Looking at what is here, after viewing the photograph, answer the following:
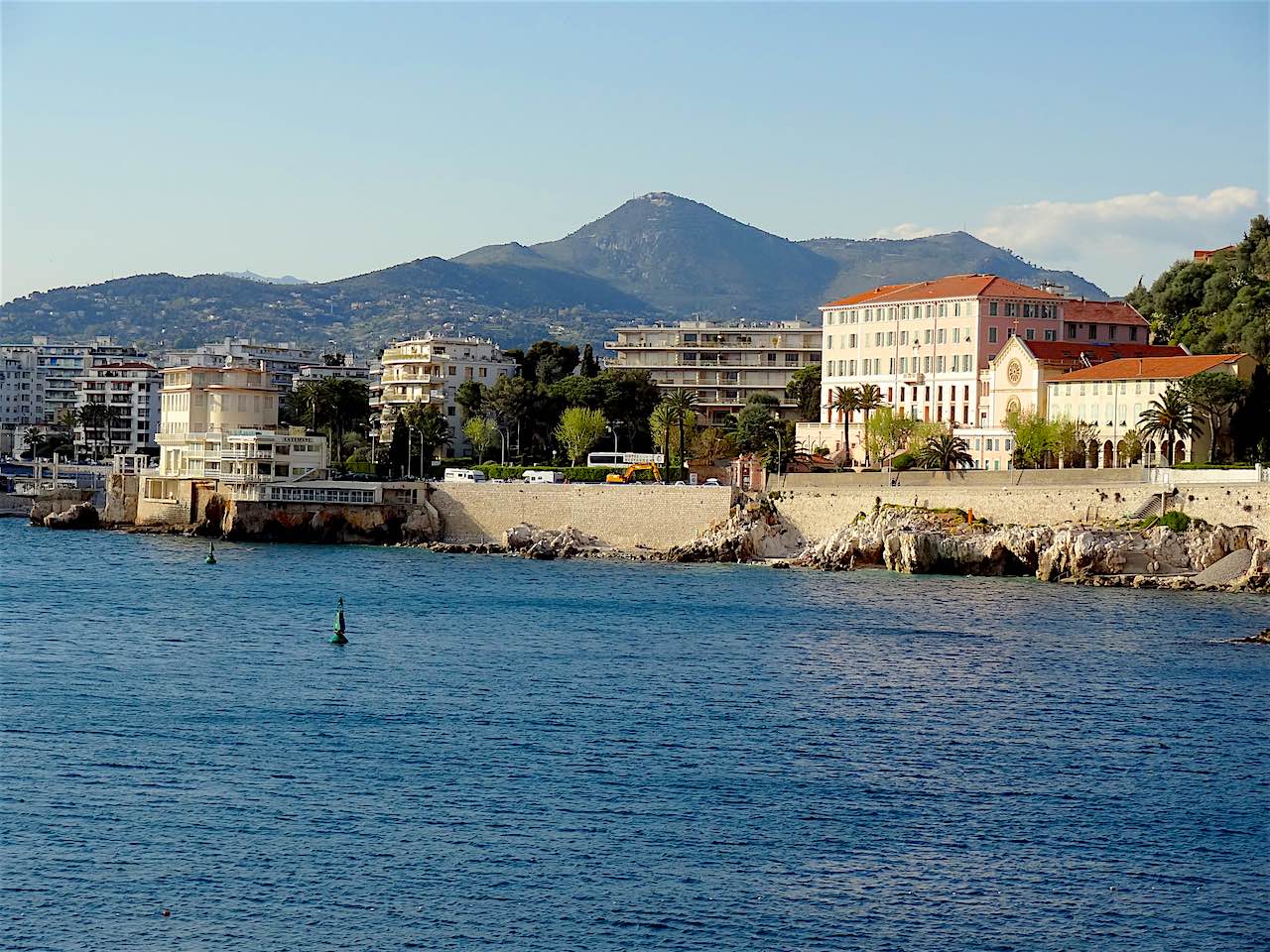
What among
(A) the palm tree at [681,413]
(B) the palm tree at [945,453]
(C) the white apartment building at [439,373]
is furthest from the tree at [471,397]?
(B) the palm tree at [945,453]

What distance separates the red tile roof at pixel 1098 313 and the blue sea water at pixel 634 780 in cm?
4714

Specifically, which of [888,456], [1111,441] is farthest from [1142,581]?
[888,456]

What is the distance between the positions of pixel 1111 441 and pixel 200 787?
6349cm

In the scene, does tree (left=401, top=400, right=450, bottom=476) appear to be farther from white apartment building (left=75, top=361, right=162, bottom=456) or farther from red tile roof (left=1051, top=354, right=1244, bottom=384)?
white apartment building (left=75, top=361, right=162, bottom=456)

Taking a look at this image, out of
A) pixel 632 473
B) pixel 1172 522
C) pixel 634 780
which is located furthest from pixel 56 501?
pixel 634 780

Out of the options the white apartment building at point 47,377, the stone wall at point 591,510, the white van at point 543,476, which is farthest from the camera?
the white apartment building at point 47,377

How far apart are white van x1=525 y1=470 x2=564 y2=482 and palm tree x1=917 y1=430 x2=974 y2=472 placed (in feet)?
60.8

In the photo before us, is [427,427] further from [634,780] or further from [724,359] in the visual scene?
[634,780]

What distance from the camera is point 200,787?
1141 inches

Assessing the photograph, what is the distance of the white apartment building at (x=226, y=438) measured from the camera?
91375 millimetres

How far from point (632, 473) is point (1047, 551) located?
2926cm

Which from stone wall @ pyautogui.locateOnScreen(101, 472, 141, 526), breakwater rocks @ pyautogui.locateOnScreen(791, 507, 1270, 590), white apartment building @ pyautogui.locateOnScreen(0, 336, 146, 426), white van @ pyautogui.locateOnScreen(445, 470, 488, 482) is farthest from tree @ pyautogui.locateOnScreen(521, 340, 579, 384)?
white apartment building @ pyautogui.locateOnScreen(0, 336, 146, 426)

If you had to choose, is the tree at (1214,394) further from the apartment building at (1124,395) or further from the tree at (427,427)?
the tree at (427,427)

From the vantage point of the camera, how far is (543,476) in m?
88.1
